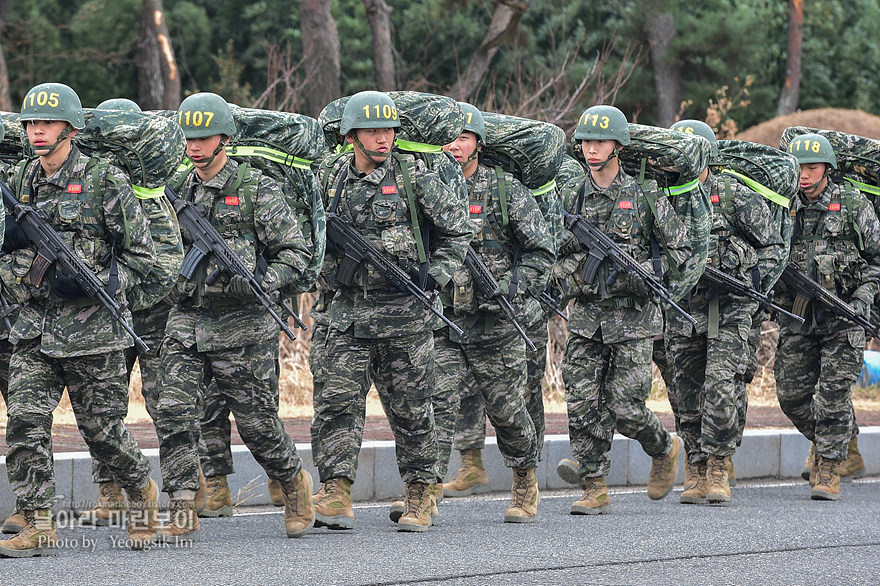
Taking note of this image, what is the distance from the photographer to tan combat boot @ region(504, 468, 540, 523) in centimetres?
857

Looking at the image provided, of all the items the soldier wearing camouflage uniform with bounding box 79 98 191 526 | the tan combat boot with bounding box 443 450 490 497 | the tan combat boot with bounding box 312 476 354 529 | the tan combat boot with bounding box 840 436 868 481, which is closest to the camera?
the soldier wearing camouflage uniform with bounding box 79 98 191 526

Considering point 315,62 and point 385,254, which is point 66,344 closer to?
point 385,254

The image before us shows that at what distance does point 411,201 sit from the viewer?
25.5 feet

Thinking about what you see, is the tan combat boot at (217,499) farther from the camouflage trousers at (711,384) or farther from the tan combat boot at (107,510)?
the camouflage trousers at (711,384)

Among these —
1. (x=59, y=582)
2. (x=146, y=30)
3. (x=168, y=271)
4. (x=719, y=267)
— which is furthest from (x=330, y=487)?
(x=146, y=30)

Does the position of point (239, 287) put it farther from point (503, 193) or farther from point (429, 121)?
point (503, 193)

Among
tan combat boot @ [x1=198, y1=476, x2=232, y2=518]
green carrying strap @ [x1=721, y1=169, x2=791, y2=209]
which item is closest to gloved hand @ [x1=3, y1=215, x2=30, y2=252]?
tan combat boot @ [x1=198, y1=476, x2=232, y2=518]

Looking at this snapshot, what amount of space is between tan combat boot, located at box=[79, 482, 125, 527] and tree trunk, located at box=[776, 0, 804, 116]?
21560mm

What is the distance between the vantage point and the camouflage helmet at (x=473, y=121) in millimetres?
8578

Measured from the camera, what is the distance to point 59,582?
242 inches

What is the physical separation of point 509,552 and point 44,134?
2.99m

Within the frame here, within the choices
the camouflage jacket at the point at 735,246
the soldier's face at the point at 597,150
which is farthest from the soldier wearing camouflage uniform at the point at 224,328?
the camouflage jacket at the point at 735,246

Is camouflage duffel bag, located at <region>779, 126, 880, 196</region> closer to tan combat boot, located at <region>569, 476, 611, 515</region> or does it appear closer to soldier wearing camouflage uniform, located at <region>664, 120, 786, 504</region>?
soldier wearing camouflage uniform, located at <region>664, 120, 786, 504</region>

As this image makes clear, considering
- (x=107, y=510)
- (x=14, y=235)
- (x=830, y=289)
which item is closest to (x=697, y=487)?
(x=830, y=289)
